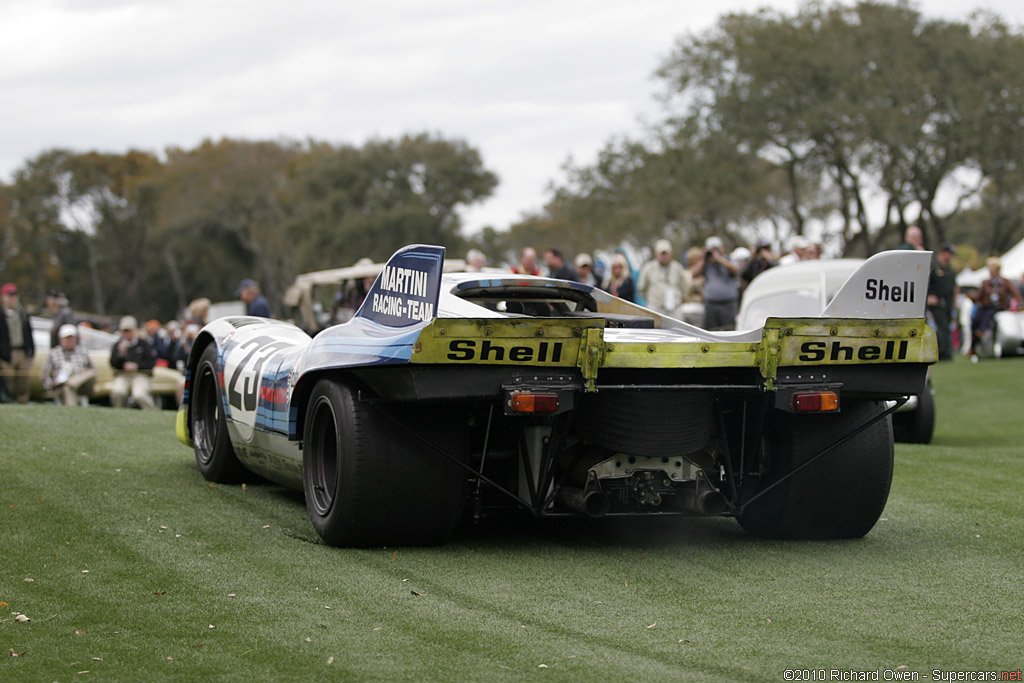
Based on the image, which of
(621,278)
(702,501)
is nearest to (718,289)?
(621,278)

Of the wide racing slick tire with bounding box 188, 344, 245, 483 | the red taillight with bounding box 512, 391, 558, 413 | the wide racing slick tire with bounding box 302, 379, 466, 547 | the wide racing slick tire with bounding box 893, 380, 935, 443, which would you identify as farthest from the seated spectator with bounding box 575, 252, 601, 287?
the red taillight with bounding box 512, 391, 558, 413

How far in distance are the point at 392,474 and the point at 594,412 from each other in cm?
93

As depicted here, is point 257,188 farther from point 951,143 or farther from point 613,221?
point 951,143

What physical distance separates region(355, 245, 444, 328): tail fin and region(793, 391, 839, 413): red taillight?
5.43ft

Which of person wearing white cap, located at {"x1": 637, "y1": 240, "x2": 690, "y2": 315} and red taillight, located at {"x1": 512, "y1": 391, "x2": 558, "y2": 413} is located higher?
person wearing white cap, located at {"x1": 637, "y1": 240, "x2": 690, "y2": 315}

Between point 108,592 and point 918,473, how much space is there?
5563 millimetres

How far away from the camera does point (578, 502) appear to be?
5555mm

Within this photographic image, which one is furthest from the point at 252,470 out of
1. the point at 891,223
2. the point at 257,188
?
the point at 257,188

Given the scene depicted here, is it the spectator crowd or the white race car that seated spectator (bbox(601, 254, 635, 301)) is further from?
the white race car

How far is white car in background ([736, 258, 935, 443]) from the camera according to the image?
434 inches

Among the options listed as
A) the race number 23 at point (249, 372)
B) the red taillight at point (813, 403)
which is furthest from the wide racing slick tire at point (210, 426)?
the red taillight at point (813, 403)

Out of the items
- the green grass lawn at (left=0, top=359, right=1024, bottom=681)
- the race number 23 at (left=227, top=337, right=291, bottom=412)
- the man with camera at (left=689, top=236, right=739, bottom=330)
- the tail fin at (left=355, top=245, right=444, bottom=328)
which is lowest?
the green grass lawn at (left=0, top=359, right=1024, bottom=681)

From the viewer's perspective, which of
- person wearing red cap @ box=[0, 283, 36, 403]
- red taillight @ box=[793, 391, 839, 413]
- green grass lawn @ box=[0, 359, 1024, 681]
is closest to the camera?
green grass lawn @ box=[0, 359, 1024, 681]

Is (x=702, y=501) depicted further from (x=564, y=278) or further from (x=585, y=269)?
(x=585, y=269)
